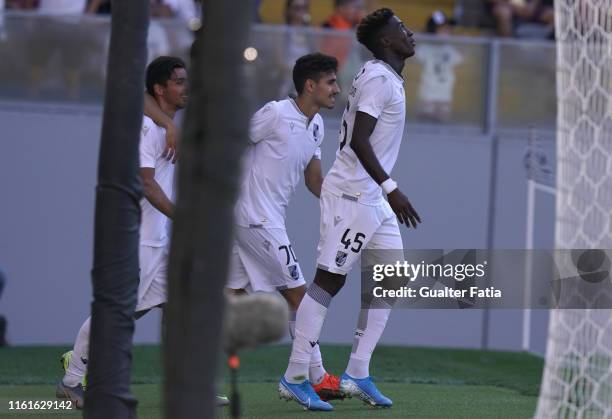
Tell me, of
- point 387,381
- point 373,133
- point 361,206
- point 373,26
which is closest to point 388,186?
point 361,206

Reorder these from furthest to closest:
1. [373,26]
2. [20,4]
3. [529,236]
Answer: [20,4] → [529,236] → [373,26]

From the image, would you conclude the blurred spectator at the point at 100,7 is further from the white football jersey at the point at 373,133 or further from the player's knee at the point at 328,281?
the player's knee at the point at 328,281

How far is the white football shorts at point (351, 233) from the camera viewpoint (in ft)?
25.5

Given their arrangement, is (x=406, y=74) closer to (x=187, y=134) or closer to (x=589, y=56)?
(x=589, y=56)

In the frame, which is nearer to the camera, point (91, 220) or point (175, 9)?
point (91, 220)

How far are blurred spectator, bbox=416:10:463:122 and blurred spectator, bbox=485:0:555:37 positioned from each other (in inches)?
64.2

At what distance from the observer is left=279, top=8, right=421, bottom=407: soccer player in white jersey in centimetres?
775

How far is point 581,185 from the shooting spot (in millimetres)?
5781

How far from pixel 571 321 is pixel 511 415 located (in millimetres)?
1894

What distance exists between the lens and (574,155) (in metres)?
5.78

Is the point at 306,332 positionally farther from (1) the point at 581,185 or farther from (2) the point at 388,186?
(1) the point at 581,185

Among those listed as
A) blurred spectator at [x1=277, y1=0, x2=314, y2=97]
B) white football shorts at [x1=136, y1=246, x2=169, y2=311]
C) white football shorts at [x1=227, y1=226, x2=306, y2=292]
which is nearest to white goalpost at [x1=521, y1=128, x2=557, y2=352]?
blurred spectator at [x1=277, y1=0, x2=314, y2=97]

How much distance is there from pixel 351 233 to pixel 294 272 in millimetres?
705
